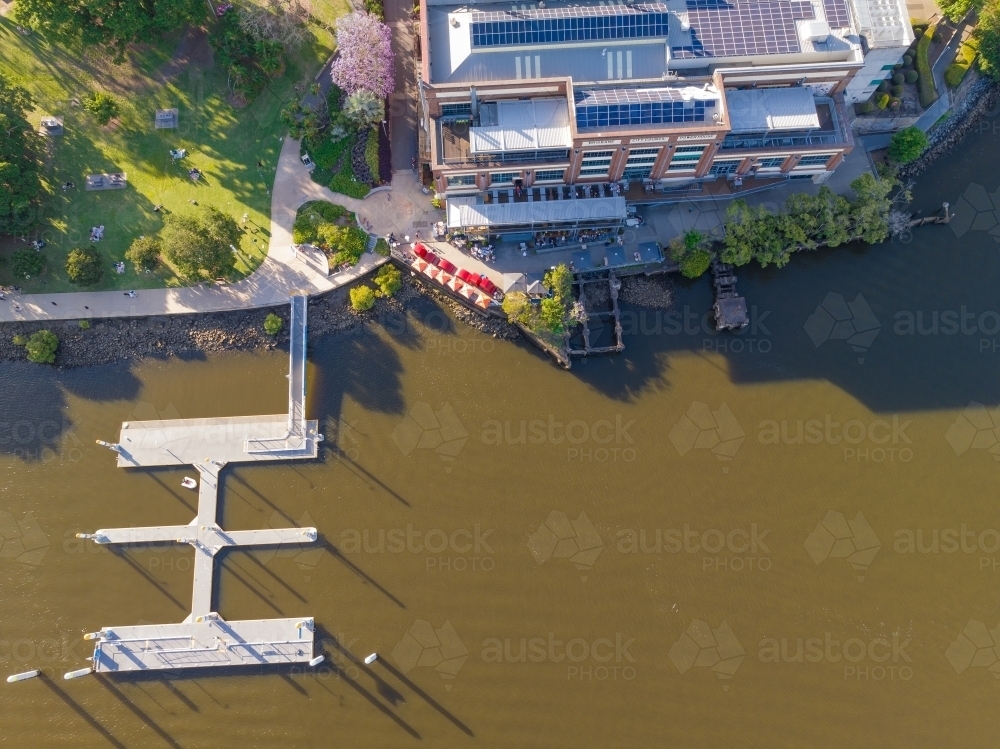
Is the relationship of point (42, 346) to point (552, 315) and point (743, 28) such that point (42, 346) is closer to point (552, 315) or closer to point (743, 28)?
point (552, 315)

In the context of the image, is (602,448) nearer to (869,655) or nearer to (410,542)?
(410,542)

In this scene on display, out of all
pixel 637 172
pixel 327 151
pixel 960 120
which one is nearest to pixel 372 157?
pixel 327 151

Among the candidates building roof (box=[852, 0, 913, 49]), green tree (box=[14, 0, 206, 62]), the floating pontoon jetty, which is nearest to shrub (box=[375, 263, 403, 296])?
the floating pontoon jetty

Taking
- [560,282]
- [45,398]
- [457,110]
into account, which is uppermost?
[457,110]

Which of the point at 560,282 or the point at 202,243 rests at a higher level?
the point at 202,243

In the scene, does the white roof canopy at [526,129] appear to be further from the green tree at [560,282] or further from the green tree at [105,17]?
the green tree at [105,17]

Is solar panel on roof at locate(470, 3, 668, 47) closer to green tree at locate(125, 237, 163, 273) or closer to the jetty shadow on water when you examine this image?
green tree at locate(125, 237, 163, 273)

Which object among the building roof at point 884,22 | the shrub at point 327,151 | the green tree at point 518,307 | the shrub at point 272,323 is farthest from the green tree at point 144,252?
the building roof at point 884,22

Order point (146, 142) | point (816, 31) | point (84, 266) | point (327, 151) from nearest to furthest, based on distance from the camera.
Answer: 1. point (816, 31)
2. point (84, 266)
3. point (327, 151)
4. point (146, 142)
